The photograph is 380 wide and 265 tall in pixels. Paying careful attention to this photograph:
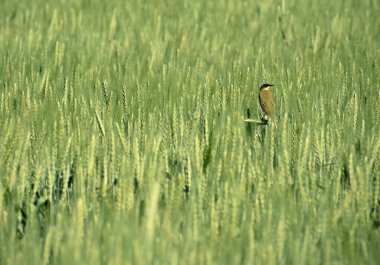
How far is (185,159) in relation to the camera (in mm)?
2627

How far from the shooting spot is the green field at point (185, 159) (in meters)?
2.02

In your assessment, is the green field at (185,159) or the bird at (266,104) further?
the bird at (266,104)

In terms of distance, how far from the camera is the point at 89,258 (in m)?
1.86

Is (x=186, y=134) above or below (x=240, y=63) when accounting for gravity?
below

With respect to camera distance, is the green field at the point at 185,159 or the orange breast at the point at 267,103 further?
the orange breast at the point at 267,103

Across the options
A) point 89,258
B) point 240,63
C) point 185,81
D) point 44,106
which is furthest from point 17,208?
point 240,63

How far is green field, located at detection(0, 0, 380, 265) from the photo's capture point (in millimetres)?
2020

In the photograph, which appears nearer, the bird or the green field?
the green field

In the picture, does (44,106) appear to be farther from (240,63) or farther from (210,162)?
(240,63)

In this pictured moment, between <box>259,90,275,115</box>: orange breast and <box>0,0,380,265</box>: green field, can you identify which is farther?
<box>259,90,275,115</box>: orange breast

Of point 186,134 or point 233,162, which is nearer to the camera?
point 233,162

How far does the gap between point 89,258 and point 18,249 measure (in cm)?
30

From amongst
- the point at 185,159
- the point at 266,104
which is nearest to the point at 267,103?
the point at 266,104

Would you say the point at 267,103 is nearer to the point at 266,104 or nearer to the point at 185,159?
the point at 266,104
